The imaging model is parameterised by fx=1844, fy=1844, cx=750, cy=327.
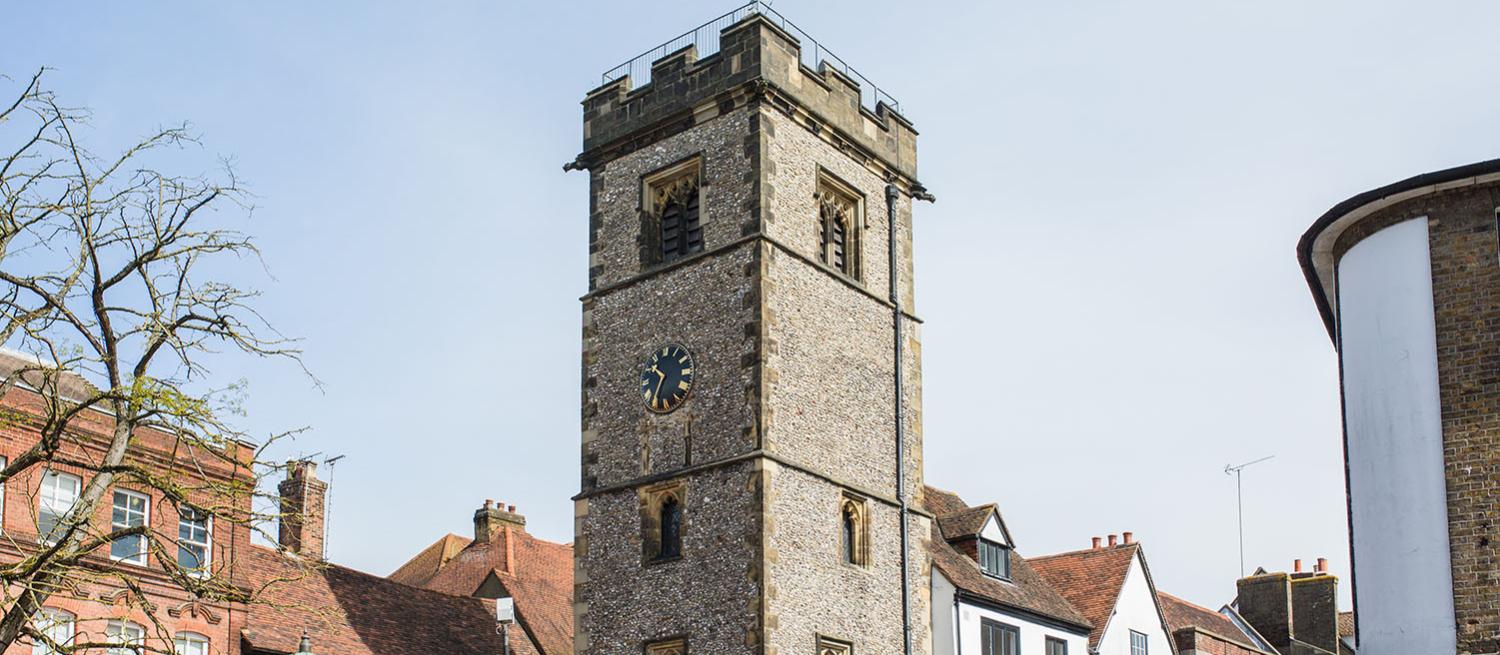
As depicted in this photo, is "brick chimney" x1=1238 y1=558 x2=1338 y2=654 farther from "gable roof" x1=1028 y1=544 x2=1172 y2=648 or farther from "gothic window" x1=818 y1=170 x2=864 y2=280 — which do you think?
"gothic window" x1=818 y1=170 x2=864 y2=280

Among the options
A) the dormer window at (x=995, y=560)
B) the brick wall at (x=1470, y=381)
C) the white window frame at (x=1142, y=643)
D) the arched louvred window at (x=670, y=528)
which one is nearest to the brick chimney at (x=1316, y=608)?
the white window frame at (x=1142, y=643)

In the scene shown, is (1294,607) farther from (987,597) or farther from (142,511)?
(142,511)

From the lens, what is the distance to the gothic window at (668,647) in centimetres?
2931

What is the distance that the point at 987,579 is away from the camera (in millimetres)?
34344

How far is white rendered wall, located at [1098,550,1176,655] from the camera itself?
121 feet

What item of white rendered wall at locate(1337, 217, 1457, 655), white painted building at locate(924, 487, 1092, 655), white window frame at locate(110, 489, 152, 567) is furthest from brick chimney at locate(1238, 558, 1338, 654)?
white window frame at locate(110, 489, 152, 567)

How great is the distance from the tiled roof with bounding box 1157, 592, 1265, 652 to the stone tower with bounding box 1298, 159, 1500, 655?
79.3ft

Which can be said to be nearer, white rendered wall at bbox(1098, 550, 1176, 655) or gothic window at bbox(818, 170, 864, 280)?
gothic window at bbox(818, 170, 864, 280)

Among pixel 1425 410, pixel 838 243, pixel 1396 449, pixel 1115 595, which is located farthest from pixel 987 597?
pixel 1425 410

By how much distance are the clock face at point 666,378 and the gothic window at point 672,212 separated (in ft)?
6.17

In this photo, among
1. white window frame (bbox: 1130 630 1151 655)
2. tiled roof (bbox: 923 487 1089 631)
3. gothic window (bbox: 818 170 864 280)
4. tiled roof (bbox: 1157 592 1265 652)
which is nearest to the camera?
gothic window (bbox: 818 170 864 280)

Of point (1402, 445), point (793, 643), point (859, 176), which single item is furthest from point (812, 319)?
point (1402, 445)

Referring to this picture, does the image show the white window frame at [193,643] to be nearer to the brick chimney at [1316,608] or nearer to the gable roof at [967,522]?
the gable roof at [967,522]

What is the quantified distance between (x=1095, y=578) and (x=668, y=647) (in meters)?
12.1
